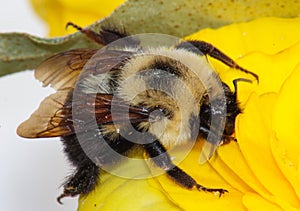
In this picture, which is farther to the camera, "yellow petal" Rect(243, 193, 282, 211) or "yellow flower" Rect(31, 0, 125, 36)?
"yellow flower" Rect(31, 0, 125, 36)

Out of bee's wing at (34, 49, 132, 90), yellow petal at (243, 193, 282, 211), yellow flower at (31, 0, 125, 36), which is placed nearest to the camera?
yellow petal at (243, 193, 282, 211)

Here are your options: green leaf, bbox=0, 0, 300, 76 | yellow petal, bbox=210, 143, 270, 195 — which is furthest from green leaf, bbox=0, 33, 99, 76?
yellow petal, bbox=210, 143, 270, 195

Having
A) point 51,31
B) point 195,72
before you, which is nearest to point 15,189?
point 51,31

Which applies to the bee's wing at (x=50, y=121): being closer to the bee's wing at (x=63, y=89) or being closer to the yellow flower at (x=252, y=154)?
the bee's wing at (x=63, y=89)

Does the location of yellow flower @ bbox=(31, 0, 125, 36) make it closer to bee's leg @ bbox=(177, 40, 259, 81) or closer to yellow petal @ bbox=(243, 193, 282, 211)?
bee's leg @ bbox=(177, 40, 259, 81)

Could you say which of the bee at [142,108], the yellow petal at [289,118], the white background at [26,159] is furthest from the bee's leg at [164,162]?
the white background at [26,159]

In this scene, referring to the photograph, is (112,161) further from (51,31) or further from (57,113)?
(51,31)
